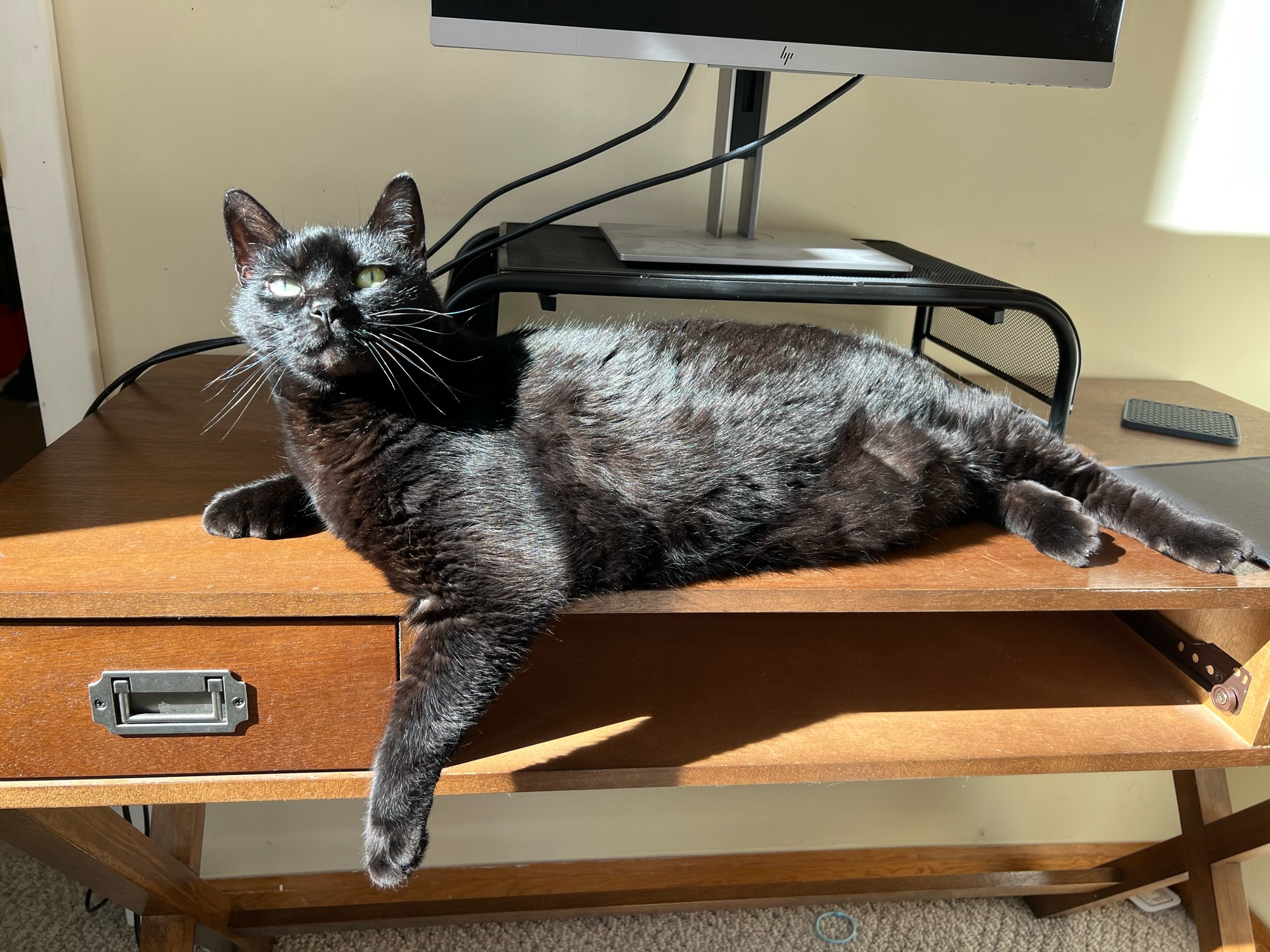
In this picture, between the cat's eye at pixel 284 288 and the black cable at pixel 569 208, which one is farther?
the black cable at pixel 569 208

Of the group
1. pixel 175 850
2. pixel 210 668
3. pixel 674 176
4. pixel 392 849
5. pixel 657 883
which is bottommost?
pixel 657 883

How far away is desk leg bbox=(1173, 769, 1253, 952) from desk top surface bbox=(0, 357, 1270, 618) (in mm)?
545

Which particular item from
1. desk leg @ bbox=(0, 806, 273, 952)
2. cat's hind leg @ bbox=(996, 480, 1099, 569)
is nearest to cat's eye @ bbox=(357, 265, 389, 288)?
desk leg @ bbox=(0, 806, 273, 952)

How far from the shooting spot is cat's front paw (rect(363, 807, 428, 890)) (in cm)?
Result: 60

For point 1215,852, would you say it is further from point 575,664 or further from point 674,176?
point 674,176

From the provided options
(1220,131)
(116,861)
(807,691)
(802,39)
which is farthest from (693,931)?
(1220,131)

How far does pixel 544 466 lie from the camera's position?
27.1 inches

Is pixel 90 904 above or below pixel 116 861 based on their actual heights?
below

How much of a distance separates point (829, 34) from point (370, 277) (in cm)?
51

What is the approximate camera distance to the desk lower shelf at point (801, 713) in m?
0.68

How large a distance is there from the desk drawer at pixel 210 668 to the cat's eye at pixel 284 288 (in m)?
0.25

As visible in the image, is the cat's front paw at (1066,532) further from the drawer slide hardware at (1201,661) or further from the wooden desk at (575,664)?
the drawer slide hardware at (1201,661)

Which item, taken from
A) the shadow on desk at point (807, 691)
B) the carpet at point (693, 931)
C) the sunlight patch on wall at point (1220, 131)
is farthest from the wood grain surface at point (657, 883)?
the sunlight patch on wall at point (1220, 131)

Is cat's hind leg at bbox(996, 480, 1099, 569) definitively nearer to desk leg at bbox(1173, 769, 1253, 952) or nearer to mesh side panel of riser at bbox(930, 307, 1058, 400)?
mesh side panel of riser at bbox(930, 307, 1058, 400)
